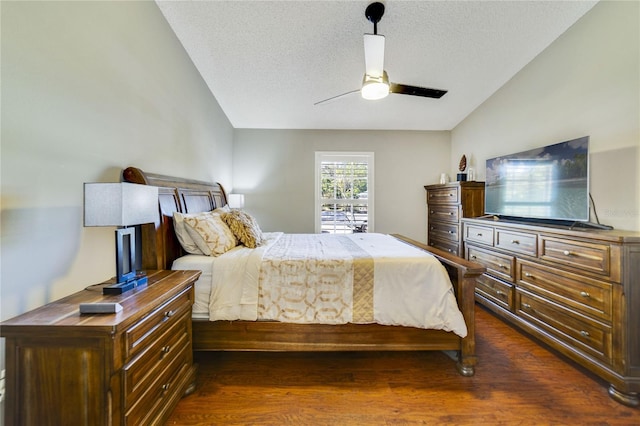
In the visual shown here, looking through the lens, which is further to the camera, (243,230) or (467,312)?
(243,230)

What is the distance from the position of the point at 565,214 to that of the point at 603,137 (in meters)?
0.66

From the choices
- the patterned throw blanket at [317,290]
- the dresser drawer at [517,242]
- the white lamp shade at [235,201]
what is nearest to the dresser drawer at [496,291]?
the dresser drawer at [517,242]

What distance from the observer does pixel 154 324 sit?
1.15m

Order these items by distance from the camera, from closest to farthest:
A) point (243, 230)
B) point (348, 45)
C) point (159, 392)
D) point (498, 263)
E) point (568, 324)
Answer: point (159, 392)
point (568, 324)
point (243, 230)
point (348, 45)
point (498, 263)

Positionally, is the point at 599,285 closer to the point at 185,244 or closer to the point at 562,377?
the point at 562,377

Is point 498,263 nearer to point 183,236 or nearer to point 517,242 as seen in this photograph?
point 517,242

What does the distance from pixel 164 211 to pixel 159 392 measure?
1174mm

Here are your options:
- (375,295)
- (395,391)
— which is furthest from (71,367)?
(395,391)

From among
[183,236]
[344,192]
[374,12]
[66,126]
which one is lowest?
[183,236]

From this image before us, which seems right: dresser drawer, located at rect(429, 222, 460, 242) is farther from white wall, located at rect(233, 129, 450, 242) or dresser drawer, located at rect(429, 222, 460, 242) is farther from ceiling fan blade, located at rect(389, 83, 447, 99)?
ceiling fan blade, located at rect(389, 83, 447, 99)

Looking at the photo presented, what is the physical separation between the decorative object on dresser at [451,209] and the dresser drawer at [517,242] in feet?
2.39

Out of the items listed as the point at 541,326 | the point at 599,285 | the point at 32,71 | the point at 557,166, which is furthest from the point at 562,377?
the point at 32,71

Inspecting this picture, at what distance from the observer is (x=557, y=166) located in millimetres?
2115

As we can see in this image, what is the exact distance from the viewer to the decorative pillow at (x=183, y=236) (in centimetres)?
187
